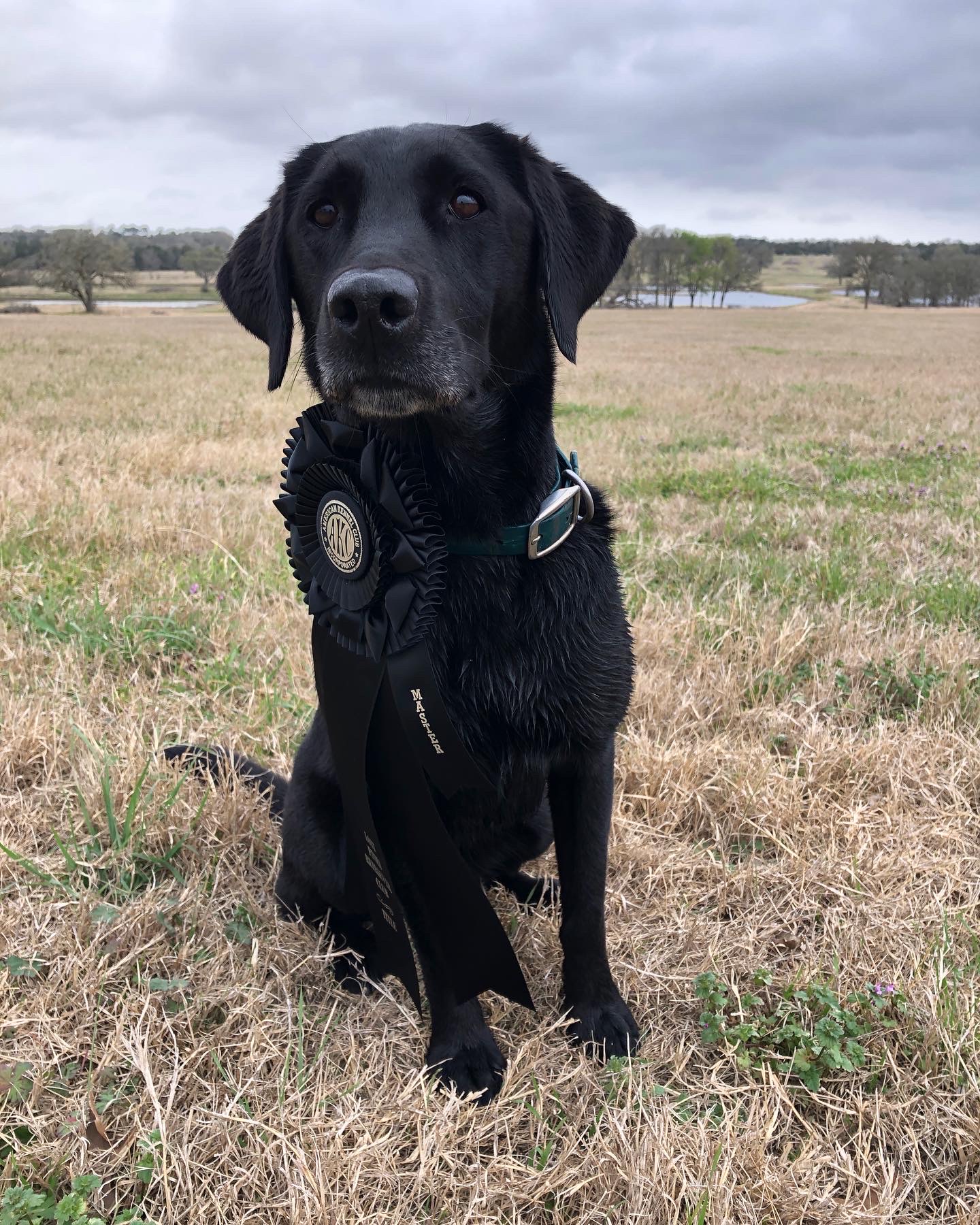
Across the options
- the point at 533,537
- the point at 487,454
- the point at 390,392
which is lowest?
the point at 533,537

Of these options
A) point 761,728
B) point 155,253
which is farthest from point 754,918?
point 155,253

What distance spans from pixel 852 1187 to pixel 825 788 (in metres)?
1.28

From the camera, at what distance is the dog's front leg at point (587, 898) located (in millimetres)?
1947

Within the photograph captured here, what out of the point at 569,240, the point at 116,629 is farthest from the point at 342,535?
the point at 116,629

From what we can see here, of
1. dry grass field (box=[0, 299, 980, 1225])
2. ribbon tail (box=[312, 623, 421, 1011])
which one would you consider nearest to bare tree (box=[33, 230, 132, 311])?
dry grass field (box=[0, 299, 980, 1225])

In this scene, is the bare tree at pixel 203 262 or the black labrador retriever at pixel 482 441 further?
the bare tree at pixel 203 262

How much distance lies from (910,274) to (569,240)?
82008mm

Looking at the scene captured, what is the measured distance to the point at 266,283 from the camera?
2.21 m

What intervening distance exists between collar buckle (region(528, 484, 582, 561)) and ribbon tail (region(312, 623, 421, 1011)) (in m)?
0.39

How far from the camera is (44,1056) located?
177 centimetres

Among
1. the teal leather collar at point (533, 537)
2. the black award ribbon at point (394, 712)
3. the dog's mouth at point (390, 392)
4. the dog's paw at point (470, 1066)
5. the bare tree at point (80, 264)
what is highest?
the bare tree at point (80, 264)

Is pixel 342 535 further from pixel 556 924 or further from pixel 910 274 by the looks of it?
pixel 910 274

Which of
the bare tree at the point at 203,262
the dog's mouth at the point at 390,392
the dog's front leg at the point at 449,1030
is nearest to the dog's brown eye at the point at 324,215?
the dog's mouth at the point at 390,392

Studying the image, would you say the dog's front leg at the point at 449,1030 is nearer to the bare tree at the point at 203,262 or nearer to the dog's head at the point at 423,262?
the dog's head at the point at 423,262
